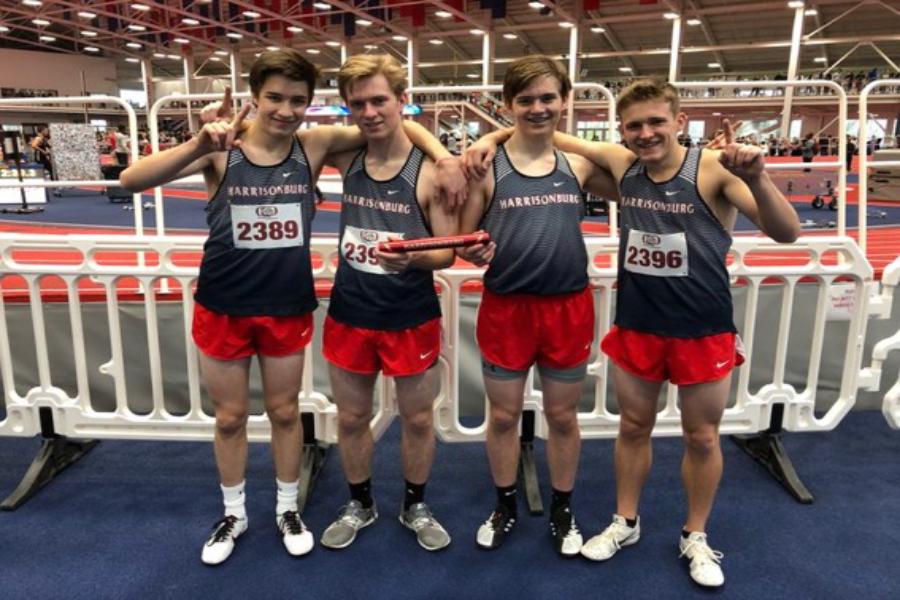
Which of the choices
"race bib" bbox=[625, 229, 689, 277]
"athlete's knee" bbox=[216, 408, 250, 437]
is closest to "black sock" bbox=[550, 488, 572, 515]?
"race bib" bbox=[625, 229, 689, 277]

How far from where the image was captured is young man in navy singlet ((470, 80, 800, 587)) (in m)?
2.10

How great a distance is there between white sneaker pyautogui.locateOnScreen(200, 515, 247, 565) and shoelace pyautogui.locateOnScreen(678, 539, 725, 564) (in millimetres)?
1838

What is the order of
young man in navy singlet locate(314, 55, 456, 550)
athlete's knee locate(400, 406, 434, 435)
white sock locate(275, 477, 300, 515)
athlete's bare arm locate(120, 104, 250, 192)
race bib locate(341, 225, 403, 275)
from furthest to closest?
white sock locate(275, 477, 300, 515)
athlete's knee locate(400, 406, 434, 435)
race bib locate(341, 225, 403, 275)
young man in navy singlet locate(314, 55, 456, 550)
athlete's bare arm locate(120, 104, 250, 192)

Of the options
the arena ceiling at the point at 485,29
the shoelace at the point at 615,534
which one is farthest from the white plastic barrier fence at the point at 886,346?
the arena ceiling at the point at 485,29

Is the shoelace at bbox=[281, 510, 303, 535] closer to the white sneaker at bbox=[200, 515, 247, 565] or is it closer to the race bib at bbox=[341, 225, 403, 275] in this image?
the white sneaker at bbox=[200, 515, 247, 565]

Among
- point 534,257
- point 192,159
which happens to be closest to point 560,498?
point 534,257

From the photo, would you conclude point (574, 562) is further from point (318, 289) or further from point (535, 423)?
point (318, 289)

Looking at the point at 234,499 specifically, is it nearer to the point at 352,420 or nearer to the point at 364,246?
the point at 352,420

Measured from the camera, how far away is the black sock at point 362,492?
270 cm

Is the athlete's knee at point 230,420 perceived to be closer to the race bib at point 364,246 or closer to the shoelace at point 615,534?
the race bib at point 364,246

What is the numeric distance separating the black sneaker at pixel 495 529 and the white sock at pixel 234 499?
40.2 inches

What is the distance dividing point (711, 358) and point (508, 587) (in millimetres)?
1154

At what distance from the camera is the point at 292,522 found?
2.62m

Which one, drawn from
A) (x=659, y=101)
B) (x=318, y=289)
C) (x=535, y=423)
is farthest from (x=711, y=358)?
(x=318, y=289)
